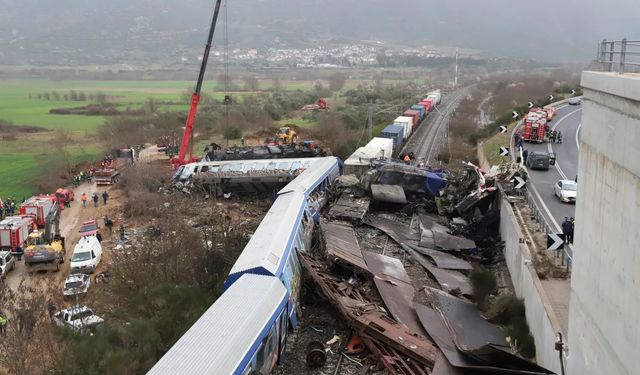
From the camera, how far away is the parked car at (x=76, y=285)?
18.8 meters

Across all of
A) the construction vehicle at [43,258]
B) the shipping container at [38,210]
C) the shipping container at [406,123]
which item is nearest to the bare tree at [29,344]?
the construction vehicle at [43,258]

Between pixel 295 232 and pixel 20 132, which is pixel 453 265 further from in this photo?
pixel 20 132

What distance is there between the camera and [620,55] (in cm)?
765

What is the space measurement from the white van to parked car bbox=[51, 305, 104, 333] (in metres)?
7.25

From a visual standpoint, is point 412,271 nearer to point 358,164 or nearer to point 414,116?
point 358,164

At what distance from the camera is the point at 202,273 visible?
16156mm

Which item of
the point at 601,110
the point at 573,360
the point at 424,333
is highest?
the point at 601,110

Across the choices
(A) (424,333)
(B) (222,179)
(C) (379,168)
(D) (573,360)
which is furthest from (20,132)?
(D) (573,360)

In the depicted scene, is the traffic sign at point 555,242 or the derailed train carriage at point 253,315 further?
the traffic sign at point 555,242

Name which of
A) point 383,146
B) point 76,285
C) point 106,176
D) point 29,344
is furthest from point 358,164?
point 29,344

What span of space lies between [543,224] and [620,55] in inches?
462

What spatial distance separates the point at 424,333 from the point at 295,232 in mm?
4462

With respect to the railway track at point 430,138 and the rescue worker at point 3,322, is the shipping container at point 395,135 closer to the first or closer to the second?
the railway track at point 430,138

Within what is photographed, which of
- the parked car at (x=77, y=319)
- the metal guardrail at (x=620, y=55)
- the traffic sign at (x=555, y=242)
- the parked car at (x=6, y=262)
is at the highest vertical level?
the metal guardrail at (x=620, y=55)
